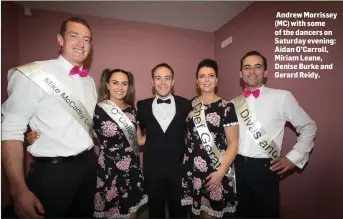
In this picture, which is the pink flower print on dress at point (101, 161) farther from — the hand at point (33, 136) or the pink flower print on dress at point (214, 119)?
the pink flower print on dress at point (214, 119)

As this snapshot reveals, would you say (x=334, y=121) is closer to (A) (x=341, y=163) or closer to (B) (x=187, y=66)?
(A) (x=341, y=163)

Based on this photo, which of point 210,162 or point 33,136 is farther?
point 210,162

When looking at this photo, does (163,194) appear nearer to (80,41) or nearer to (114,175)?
(114,175)

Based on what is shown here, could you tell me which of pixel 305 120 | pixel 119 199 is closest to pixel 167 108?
pixel 119 199

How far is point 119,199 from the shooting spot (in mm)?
1390

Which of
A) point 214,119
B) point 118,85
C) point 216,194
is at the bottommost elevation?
point 216,194

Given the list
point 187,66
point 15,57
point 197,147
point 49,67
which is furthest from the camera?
point 187,66

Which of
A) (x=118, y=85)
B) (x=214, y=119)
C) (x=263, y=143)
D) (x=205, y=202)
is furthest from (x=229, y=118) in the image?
(x=118, y=85)

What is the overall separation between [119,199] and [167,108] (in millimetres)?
653

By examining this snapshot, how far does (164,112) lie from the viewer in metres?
1.49

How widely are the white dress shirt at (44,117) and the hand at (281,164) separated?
116 centimetres

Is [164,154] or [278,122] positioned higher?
[278,122]

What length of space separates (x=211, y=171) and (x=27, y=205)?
3.14ft

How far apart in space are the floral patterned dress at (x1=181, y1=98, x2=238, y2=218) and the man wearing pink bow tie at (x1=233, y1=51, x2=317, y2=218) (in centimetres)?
16
